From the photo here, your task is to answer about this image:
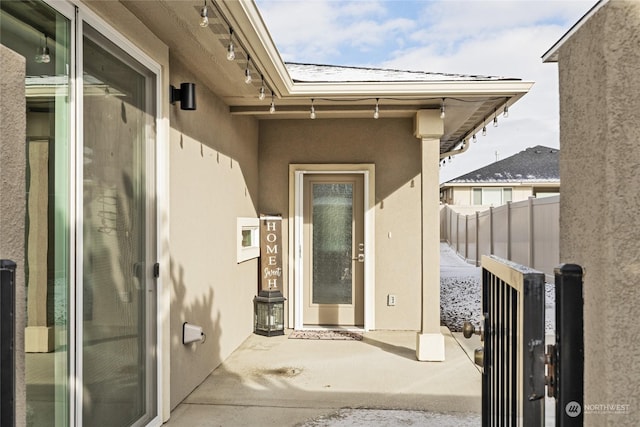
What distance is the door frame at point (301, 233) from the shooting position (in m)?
6.59

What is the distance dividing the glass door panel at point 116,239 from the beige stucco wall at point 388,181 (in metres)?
3.40

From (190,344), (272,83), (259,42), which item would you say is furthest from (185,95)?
(190,344)

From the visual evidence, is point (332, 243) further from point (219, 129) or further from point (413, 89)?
point (413, 89)

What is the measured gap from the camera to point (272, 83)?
4.69m

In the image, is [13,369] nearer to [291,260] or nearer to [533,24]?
[291,260]

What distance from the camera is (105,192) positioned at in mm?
2893

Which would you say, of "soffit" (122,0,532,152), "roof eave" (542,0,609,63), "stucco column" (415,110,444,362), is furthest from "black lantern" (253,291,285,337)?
"roof eave" (542,0,609,63)

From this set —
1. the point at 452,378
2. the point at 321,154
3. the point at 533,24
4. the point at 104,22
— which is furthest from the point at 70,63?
the point at 533,24

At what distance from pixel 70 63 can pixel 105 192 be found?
0.71 metres

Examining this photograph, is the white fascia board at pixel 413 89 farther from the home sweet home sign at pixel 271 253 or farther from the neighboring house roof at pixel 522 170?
the neighboring house roof at pixel 522 170

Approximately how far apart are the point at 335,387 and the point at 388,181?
119 inches

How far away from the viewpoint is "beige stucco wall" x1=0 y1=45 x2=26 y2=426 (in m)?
1.35

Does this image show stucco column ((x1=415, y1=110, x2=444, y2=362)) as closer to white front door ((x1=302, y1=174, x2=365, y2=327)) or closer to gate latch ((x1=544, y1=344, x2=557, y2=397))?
white front door ((x1=302, y1=174, x2=365, y2=327))

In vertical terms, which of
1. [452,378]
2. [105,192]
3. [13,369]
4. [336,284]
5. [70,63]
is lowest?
[452,378]
